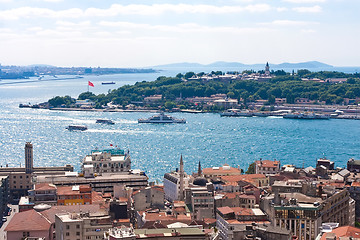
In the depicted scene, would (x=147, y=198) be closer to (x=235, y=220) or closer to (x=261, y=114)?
(x=235, y=220)

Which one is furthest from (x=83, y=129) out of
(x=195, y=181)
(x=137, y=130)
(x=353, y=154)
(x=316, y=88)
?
(x=316, y=88)

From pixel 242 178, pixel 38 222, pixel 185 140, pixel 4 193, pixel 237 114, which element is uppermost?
pixel 38 222

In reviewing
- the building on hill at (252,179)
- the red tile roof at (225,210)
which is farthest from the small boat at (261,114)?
the red tile roof at (225,210)

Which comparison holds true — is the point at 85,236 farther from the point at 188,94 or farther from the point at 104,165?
the point at 188,94

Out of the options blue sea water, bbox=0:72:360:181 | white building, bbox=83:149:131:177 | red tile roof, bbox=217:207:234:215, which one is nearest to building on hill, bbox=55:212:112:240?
red tile roof, bbox=217:207:234:215

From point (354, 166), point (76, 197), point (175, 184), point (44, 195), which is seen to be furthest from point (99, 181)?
point (354, 166)

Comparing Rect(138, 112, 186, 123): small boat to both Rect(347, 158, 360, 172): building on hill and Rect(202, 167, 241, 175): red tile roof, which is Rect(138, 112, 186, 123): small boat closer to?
Rect(202, 167, 241, 175): red tile roof

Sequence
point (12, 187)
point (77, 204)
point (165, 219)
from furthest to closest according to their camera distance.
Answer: point (12, 187) → point (77, 204) → point (165, 219)

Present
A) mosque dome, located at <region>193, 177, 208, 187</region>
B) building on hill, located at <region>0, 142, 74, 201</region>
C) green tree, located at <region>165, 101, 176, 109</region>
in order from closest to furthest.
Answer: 1. mosque dome, located at <region>193, 177, 208, 187</region>
2. building on hill, located at <region>0, 142, 74, 201</region>
3. green tree, located at <region>165, 101, 176, 109</region>
